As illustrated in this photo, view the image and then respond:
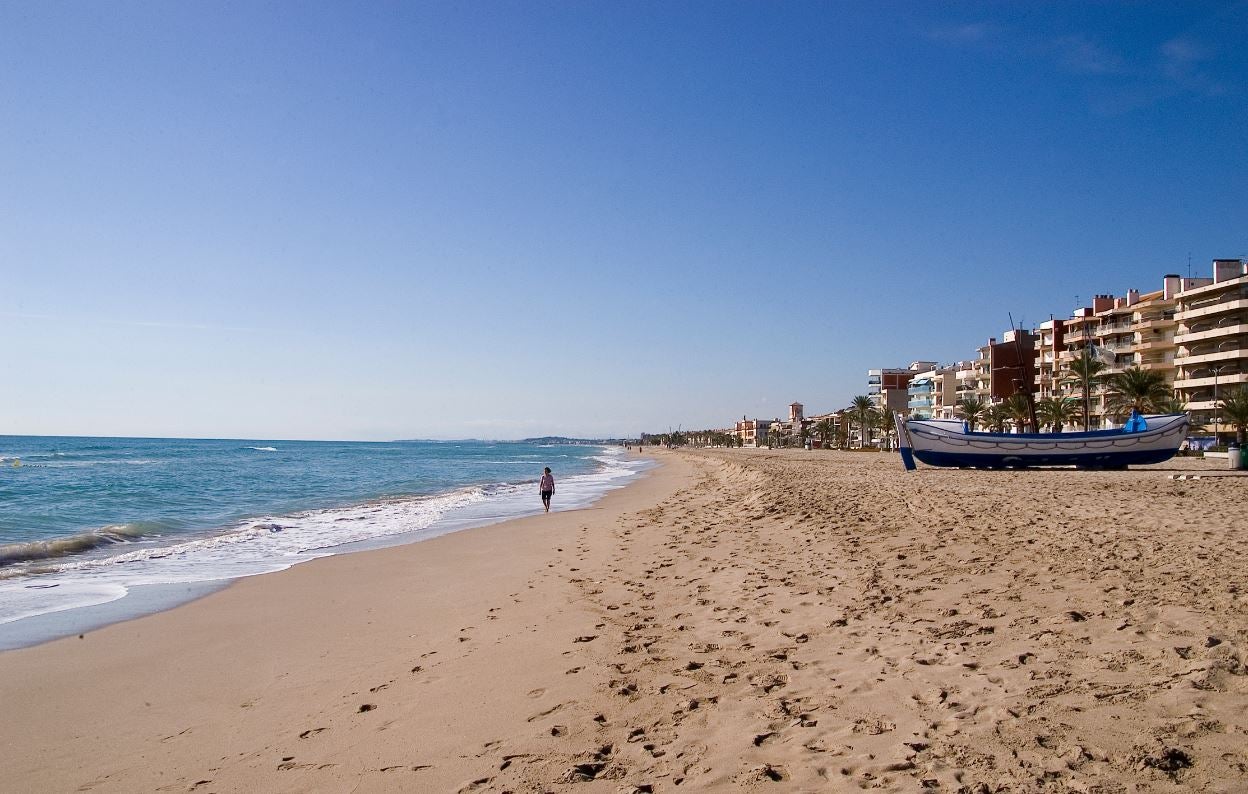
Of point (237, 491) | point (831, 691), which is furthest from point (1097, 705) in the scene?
point (237, 491)

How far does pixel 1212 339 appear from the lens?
57.6m

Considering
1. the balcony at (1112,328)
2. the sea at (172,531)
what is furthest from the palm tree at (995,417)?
the sea at (172,531)

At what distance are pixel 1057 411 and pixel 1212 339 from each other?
11.8 metres

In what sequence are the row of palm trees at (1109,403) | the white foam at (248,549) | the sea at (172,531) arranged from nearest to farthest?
the sea at (172,531) < the white foam at (248,549) < the row of palm trees at (1109,403)

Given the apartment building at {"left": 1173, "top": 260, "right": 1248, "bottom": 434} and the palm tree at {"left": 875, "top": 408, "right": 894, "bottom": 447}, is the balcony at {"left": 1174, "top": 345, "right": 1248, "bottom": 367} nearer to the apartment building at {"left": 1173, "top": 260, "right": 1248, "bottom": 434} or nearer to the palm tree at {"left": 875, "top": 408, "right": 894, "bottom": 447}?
the apartment building at {"left": 1173, "top": 260, "right": 1248, "bottom": 434}

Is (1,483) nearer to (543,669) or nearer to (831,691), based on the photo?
(543,669)

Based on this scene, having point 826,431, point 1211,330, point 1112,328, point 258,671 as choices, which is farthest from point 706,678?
point 826,431

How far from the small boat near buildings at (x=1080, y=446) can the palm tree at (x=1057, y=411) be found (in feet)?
122

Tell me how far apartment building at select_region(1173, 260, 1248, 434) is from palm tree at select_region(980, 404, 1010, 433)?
12.9 meters

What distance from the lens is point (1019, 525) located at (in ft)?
35.5

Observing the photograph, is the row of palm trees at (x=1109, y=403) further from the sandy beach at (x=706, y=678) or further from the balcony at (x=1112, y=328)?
the sandy beach at (x=706, y=678)

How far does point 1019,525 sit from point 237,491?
29.8m

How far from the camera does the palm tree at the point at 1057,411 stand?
63.3 metres

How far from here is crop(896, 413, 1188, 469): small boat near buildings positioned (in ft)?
90.8
